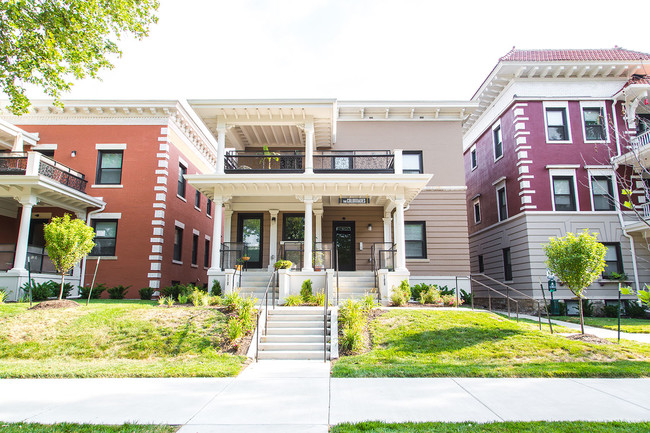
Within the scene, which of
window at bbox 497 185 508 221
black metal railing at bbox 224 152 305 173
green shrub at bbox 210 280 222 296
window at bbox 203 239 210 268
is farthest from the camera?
window at bbox 203 239 210 268

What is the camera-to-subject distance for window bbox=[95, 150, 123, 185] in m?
18.7

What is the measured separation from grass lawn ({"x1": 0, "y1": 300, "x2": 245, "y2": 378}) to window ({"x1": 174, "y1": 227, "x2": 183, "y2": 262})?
8467 mm

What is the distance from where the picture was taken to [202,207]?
24328mm

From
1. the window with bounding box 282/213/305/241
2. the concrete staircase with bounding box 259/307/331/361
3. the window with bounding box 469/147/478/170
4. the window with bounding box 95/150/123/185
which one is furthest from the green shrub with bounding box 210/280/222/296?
the window with bounding box 469/147/478/170

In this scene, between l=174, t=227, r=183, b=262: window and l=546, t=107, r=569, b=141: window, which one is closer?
l=546, t=107, r=569, b=141: window

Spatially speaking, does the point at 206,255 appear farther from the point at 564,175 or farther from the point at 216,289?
the point at 564,175

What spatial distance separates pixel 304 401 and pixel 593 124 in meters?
19.5

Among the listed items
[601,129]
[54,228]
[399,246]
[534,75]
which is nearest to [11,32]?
[54,228]

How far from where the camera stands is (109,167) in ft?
61.6

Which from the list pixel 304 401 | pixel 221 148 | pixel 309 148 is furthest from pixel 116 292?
pixel 304 401

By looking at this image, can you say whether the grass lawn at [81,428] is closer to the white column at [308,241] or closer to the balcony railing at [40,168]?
the white column at [308,241]

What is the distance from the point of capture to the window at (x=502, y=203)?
20641mm

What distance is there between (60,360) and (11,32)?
318 inches

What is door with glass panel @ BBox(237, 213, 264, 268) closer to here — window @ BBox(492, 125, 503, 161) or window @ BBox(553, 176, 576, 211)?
window @ BBox(492, 125, 503, 161)
